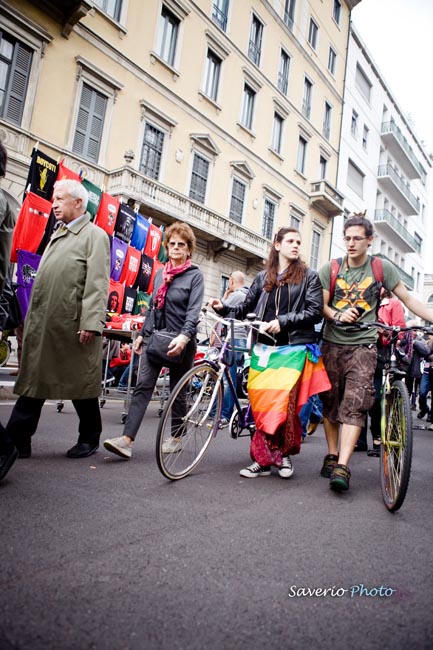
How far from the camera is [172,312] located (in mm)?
3549

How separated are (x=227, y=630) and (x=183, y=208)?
15.6 meters

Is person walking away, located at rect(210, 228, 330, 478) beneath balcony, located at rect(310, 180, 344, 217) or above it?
beneath

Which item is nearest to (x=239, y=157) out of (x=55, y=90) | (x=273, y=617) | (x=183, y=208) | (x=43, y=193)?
(x=183, y=208)

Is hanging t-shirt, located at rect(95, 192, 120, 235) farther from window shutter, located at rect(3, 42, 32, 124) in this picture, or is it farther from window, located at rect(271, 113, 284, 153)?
window, located at rect(271, 113, 284, 153)

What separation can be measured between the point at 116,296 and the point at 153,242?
2141 mm

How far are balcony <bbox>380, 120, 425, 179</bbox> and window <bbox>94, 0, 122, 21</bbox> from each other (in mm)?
21138

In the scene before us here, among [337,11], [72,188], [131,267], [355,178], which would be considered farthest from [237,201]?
[72,188]

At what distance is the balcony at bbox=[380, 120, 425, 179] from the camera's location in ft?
98.2

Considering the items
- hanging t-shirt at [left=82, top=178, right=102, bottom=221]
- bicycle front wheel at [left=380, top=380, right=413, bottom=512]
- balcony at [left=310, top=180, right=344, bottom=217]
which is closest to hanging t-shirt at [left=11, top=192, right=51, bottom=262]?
hanging t-shirt at [left=82, top=178, right=102, bottom=221]

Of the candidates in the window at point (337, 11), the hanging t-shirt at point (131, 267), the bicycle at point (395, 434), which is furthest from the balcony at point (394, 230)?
the bicycle at point (395, 434)

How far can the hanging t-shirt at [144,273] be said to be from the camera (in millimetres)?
10289

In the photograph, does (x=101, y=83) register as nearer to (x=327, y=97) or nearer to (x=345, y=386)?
(x=345, y=386)

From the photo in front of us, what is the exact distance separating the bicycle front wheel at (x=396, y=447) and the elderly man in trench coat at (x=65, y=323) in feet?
6.63

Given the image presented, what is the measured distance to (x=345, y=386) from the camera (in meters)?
3.25
